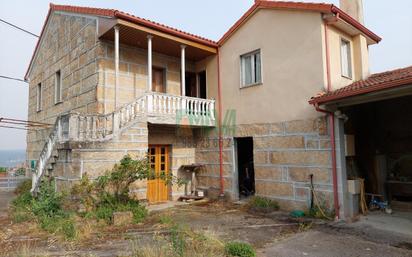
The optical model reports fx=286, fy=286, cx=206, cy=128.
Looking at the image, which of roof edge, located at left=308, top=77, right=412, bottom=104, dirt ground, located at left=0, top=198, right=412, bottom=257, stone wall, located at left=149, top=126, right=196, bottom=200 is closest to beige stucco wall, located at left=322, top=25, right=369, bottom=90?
roof edge, located at left=308, top=77, right=412, bottom=104

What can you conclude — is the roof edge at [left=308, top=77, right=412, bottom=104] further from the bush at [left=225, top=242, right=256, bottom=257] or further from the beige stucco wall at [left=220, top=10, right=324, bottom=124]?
the bush at [left=225, top=242, right=256, bottom=257]

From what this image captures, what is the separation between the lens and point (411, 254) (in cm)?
517

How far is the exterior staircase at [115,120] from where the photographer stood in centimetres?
853

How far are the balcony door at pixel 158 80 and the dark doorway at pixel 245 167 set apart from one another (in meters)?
3.88

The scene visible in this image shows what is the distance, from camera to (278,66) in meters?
9.44

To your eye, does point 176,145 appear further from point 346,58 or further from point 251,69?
point 346,58

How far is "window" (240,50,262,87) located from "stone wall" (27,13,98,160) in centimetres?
541

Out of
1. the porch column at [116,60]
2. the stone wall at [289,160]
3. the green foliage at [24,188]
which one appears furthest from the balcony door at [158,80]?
the green foliage at [24,188]

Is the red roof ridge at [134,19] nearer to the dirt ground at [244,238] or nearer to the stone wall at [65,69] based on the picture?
the stone wall at [65,69]

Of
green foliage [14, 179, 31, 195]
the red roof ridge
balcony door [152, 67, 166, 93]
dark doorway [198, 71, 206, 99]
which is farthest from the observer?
dark doorway [198, 71, 206, 99]

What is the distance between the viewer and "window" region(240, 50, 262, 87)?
10250mm

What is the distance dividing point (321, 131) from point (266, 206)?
117 inches

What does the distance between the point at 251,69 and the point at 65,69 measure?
8304mm

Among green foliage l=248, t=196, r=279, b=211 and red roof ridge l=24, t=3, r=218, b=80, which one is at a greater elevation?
red roof ridge l=24, t=3, r=218, b=80
